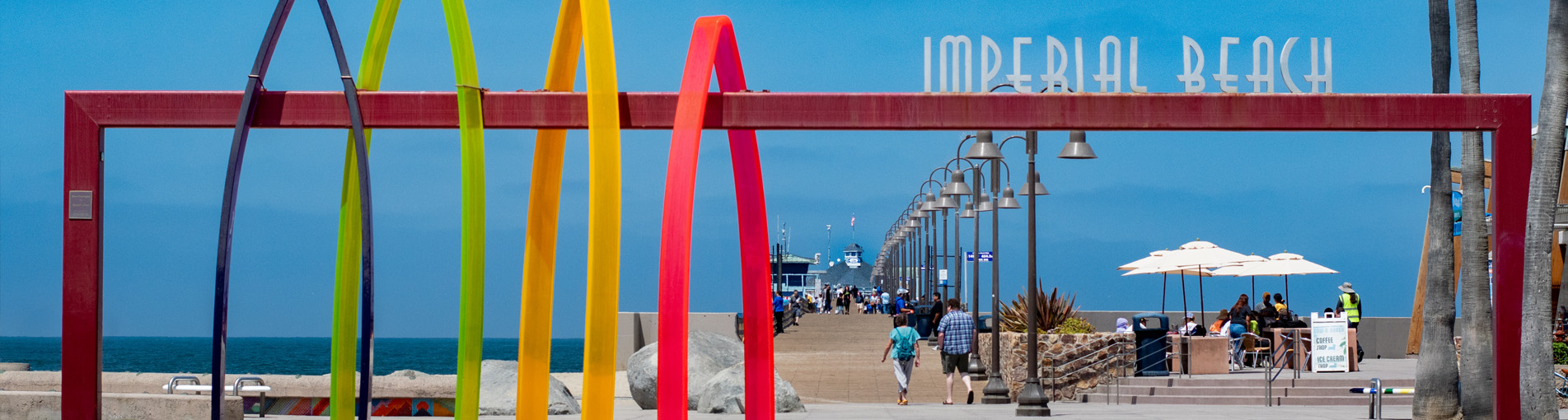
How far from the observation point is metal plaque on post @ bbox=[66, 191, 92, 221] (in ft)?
30.3

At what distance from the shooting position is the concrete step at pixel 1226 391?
17.7 meters

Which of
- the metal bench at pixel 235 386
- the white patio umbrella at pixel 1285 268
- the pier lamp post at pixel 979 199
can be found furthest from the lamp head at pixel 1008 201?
the metal bench at pixel 235 386

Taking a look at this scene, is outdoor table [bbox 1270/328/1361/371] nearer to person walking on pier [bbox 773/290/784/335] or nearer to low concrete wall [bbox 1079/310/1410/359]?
low concrete wall [bbox 1079/310/1410/359]

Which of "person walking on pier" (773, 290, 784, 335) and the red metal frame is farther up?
the red metal frame

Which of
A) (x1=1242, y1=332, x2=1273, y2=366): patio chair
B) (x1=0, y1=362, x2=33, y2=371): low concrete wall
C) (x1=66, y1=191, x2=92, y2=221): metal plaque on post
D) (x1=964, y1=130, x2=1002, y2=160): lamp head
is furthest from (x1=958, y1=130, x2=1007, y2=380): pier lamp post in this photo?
(x1=0, y1=362, x2=33, y2=371): low concrete wall

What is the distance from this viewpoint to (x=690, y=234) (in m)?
8.53

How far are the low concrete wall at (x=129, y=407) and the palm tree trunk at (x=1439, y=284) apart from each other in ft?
37.6

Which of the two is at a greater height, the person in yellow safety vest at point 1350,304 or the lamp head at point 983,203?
the lamp head at point 983,203

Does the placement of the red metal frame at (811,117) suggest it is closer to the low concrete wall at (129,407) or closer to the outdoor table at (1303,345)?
the low concrete wall at (129,407)

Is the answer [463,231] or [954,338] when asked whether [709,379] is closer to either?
[954,338]

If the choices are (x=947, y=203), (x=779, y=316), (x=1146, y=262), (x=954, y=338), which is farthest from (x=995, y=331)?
(x=779, y=316)

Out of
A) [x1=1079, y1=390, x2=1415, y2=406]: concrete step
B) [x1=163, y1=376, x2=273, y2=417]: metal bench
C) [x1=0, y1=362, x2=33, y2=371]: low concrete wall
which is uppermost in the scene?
[x1=163, y1=376, x2=273, y2=417]: metal bench

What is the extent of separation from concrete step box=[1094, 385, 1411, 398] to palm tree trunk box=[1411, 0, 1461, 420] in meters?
4.55

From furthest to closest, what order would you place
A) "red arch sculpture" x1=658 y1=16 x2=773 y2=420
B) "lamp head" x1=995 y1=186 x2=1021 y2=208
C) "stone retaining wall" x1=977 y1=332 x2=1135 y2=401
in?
"lamp head" x1=995 y1=186 x2=1021 y2=208 → "stone retaining wall" x1=977 y1=332 x2=1135 y2=401 → "red arch sculpture" x1=658 y1=16 x2=773 y2=420
